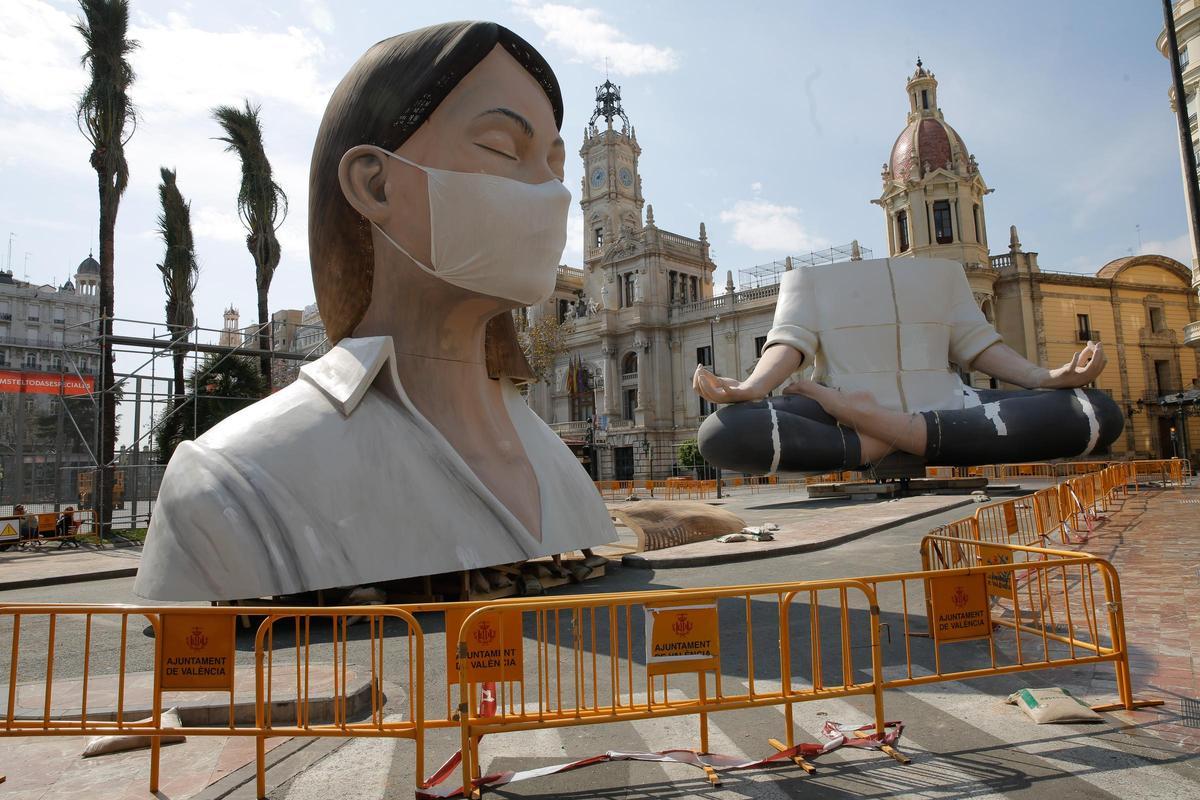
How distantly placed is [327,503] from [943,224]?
37.9 metres

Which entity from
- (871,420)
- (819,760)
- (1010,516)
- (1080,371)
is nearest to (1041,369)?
(1080,371)

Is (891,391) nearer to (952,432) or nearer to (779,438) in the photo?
(952,432)

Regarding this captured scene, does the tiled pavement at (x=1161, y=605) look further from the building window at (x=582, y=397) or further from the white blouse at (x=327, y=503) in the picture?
the building window at (x=582, y=397)

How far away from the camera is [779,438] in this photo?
1492cm

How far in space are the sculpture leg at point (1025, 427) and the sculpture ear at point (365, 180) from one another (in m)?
12.2

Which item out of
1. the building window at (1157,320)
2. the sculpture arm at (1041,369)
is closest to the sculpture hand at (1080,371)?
the sculpture arm at (1041,369)

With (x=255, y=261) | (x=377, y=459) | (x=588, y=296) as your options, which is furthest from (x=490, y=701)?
(x=588, y=296)

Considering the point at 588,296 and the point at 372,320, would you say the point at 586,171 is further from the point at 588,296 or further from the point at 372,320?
the point at 372,320

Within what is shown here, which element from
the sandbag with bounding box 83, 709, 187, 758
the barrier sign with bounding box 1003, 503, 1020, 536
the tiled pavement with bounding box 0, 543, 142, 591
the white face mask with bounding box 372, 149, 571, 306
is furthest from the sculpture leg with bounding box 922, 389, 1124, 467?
the tiled pavement with bounding box 0, 543, 142, 591

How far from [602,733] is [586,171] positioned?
5668cm

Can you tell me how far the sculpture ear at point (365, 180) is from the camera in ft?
23.5

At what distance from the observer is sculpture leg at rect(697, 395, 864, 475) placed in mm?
14914

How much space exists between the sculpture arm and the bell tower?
4039cm

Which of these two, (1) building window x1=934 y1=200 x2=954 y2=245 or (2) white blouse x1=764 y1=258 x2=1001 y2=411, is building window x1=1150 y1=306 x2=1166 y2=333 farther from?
(2) white blouse x1=764 y1=258 x2=1001 y2=411
